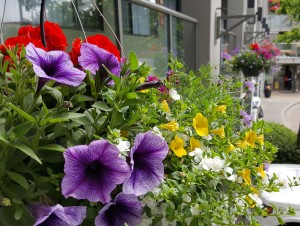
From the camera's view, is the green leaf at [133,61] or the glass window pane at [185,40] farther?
the glass window pane at [185,40]

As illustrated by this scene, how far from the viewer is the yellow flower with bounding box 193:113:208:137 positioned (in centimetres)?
75

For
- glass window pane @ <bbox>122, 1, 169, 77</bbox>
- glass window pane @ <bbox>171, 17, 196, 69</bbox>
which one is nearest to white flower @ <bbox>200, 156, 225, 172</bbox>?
glass window pane @ <bbox>122, 1, 169, 77</bbox>

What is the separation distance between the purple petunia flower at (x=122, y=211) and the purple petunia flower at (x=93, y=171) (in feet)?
0.20

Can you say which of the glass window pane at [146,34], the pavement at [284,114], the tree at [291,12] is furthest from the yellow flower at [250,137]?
the pavement at [284,114]

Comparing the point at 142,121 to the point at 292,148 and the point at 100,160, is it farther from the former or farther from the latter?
the point at 292,148

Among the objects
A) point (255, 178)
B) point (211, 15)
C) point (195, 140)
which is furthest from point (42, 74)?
point (211, 15)

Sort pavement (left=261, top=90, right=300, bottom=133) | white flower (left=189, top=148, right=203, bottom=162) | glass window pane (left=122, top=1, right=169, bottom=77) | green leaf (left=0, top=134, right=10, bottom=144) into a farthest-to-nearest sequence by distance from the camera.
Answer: pavement (left=261, top=90, right=300, bottom=133) < glass window pane (left=122, top=1, right=169, bottom=77) < white flower (left=189, top=148, right=203, bottom=162) < green leaf (left=0, top=134, right=10, bottom=144)

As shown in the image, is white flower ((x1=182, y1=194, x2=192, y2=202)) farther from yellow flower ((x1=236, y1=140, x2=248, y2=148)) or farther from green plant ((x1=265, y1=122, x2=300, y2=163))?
green plant ((x1=265, y1=122, x2=300, y2=163))

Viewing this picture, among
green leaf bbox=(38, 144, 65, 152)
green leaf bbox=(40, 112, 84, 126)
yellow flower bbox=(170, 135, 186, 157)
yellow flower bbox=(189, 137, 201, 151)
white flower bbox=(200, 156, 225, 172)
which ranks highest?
green leaf bbox=(40, 112, 84, 126)

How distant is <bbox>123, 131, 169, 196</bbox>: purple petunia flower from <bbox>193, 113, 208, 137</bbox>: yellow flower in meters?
A: 0.17

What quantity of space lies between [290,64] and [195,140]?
3010cm

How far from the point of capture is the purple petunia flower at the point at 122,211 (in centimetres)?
59

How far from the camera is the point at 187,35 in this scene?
202 inches

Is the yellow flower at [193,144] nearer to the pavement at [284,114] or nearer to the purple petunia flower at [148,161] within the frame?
the purple petunia flower at [148,161]
